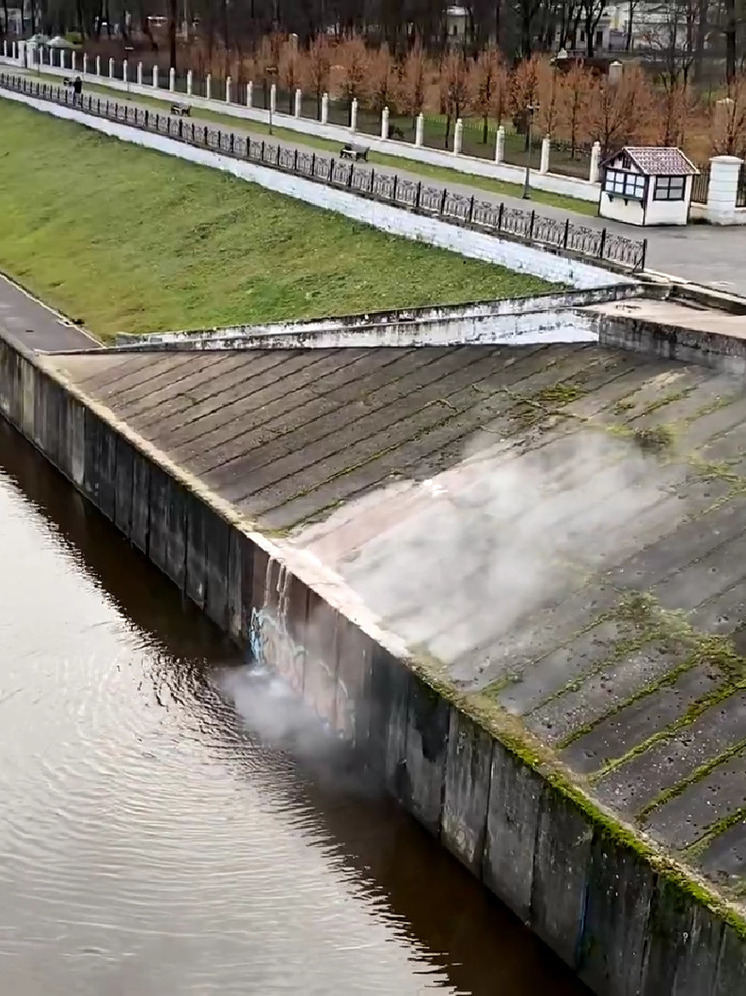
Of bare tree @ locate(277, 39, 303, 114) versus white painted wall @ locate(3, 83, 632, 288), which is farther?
bare tree @ locate(277, 39, 303, 114)

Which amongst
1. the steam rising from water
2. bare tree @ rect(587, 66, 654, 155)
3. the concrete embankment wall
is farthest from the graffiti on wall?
bare tree @ rect(587, 66, 654, 155)

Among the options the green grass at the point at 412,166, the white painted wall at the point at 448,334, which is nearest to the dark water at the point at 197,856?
the white painted wall at the point at 448,334

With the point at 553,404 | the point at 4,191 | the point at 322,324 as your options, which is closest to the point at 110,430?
the point at 322,324

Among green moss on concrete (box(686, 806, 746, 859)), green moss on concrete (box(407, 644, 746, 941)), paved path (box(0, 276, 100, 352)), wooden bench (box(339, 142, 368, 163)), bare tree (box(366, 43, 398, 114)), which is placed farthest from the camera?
bare tree (box(366, 43, 398, 114))

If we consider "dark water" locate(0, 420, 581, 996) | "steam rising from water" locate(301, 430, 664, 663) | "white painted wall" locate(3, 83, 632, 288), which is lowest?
"dark water" locate(0, 420, 581, 996)

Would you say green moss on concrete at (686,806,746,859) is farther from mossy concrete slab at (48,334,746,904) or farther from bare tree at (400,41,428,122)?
bare tree at (400,41,428,122)

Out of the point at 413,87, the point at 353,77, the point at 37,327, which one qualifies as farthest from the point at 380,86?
the point at 37,327

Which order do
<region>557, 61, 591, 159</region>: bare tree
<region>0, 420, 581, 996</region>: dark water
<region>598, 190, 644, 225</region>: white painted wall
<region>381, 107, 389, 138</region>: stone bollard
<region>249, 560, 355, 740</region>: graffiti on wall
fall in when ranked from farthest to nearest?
<region>381, 107, 389, 138</region>: stone bollard < <region>557, 61, 591, 159</region>: bare tree < <region>598, 190, 644, 225</region>: white painted wall < <region>249, 560, 355, 740</region>: graffiti on wall < <region>0, 420, 581, 996</region>: dark water
